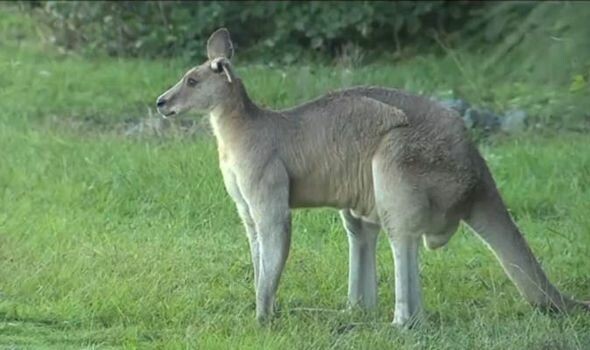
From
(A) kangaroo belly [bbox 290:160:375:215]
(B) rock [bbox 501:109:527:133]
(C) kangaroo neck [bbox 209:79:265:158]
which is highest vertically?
(C) kangaroo neck [bbox 209:79:265:158]

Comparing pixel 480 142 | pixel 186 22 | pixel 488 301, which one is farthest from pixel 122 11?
pixel 488 301

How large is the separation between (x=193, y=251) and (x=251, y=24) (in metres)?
7.05

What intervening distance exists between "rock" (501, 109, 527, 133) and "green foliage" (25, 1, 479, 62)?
2.85 metres

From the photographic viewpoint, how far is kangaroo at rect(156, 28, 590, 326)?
7539mm

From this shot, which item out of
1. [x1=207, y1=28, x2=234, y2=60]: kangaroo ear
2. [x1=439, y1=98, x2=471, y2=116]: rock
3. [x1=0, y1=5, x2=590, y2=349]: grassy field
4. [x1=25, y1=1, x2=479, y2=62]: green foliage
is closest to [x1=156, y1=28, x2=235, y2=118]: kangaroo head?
[x1=207, y1=28, x2=234, y2=60]: kangaroo ear

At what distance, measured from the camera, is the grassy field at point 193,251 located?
7.48m

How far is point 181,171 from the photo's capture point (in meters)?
10.3

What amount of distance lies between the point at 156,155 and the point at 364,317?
10.8ft

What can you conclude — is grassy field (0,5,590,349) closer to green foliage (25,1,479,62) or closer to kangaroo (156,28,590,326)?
kangaroo (156,28,590,326)

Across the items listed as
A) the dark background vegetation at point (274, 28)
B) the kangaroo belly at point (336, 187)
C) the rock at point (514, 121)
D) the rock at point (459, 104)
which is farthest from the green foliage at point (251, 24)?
the kangaroo belly at point (336, 187)

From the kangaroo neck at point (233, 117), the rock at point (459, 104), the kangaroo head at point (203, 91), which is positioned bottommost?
the rock at point (459, 104)

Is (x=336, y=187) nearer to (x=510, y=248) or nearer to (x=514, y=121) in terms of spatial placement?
(x=510, y=248)

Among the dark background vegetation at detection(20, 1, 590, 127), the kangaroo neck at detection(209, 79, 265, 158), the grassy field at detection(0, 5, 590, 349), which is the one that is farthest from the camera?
the dark background vegetation at detection(20, 1, 590, 127)

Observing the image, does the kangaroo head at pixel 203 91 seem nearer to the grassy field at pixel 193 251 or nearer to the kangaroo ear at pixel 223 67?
the kangaroo ear at pixel 223 67
